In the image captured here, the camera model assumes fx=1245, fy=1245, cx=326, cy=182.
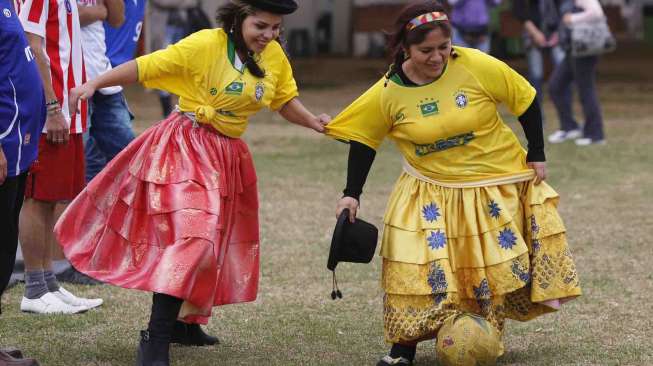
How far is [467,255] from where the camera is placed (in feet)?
16.3

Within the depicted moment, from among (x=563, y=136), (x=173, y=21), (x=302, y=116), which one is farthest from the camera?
(x=173, y=21)

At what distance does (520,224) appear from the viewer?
5.06 metres

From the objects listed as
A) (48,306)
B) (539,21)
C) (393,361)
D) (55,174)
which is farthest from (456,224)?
(539,21)

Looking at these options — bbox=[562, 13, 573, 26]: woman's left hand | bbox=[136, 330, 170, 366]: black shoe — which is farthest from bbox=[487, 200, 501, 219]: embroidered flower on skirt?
bbox=[562, 13, 573, 26]: woman's left hand

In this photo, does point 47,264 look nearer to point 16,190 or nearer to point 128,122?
point 128,122

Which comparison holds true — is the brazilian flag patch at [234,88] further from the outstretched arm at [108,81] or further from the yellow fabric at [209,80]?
the outstretched arm at [108,81]

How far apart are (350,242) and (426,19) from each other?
3.06 ft

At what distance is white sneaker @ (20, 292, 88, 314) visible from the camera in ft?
19.6

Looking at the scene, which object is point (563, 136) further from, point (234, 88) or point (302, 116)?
point (234, 88)

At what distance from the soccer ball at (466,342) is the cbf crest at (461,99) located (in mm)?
824

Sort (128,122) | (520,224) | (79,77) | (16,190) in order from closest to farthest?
(16,190) < (520,224) < (79,77) < (128,122)

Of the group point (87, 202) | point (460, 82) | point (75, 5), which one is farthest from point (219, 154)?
point (75, 5)

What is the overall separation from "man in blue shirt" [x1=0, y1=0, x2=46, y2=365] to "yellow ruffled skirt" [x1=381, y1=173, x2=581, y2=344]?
144cm

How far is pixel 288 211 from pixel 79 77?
10.7 ft
